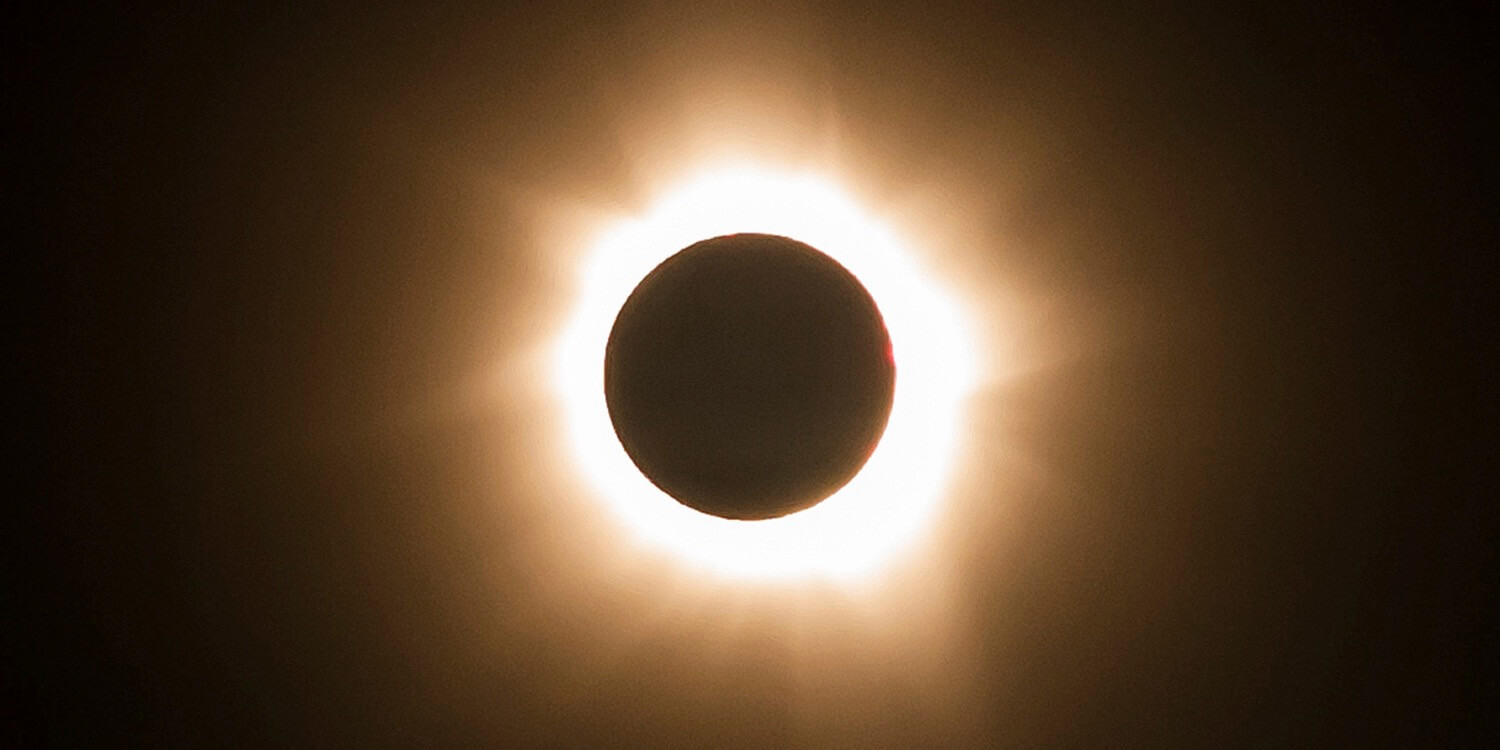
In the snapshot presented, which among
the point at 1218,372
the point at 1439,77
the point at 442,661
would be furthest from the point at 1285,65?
the point at 442,661

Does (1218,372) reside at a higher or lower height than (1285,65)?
lower

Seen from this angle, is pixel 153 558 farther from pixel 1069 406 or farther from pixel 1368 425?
pixel 1368 425

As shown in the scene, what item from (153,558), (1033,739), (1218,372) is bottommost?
(1033,739)
